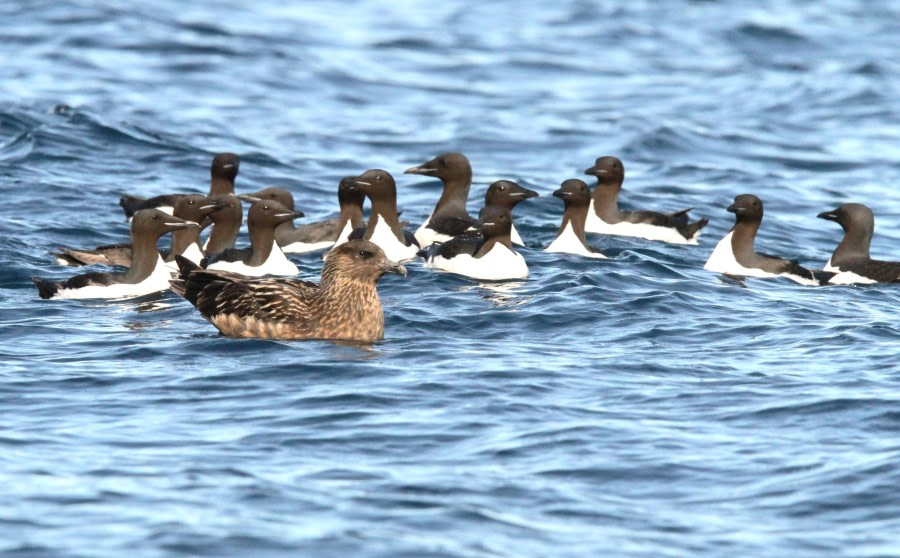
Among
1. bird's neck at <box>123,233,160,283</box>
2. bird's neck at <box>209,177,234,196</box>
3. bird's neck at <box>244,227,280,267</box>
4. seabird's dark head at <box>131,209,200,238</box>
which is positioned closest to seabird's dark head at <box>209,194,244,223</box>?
bird's neck at <box>244,227,280,267</box>

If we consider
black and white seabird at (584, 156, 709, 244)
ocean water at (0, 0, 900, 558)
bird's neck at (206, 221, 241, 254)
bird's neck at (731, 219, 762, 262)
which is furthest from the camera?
black and white seabird at (584, 156, 709, 244)

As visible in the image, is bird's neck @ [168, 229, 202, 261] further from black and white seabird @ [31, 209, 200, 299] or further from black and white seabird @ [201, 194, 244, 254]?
black and white seabird @ [31, 209, 200, 299]

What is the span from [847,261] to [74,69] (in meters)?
19.5

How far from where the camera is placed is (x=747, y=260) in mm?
17953

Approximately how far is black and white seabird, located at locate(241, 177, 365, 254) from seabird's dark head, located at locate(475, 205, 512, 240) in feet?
8.39

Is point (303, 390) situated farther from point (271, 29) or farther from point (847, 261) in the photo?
point (271, 29)

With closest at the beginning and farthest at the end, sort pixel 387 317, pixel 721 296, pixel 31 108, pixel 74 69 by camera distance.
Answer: pixel 387 317
pixel 721 296
pixel 31 108
pixel 74 69

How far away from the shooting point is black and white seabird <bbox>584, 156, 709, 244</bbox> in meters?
20.0

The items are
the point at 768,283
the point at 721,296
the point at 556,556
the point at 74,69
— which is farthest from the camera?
the point at 74,69

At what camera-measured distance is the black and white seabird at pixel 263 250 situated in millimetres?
17031

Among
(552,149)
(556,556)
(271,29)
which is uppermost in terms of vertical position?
(271,29)

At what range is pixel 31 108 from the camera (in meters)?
27.6

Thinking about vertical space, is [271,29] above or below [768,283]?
above

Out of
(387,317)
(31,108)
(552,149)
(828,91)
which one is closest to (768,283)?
(387,317)
